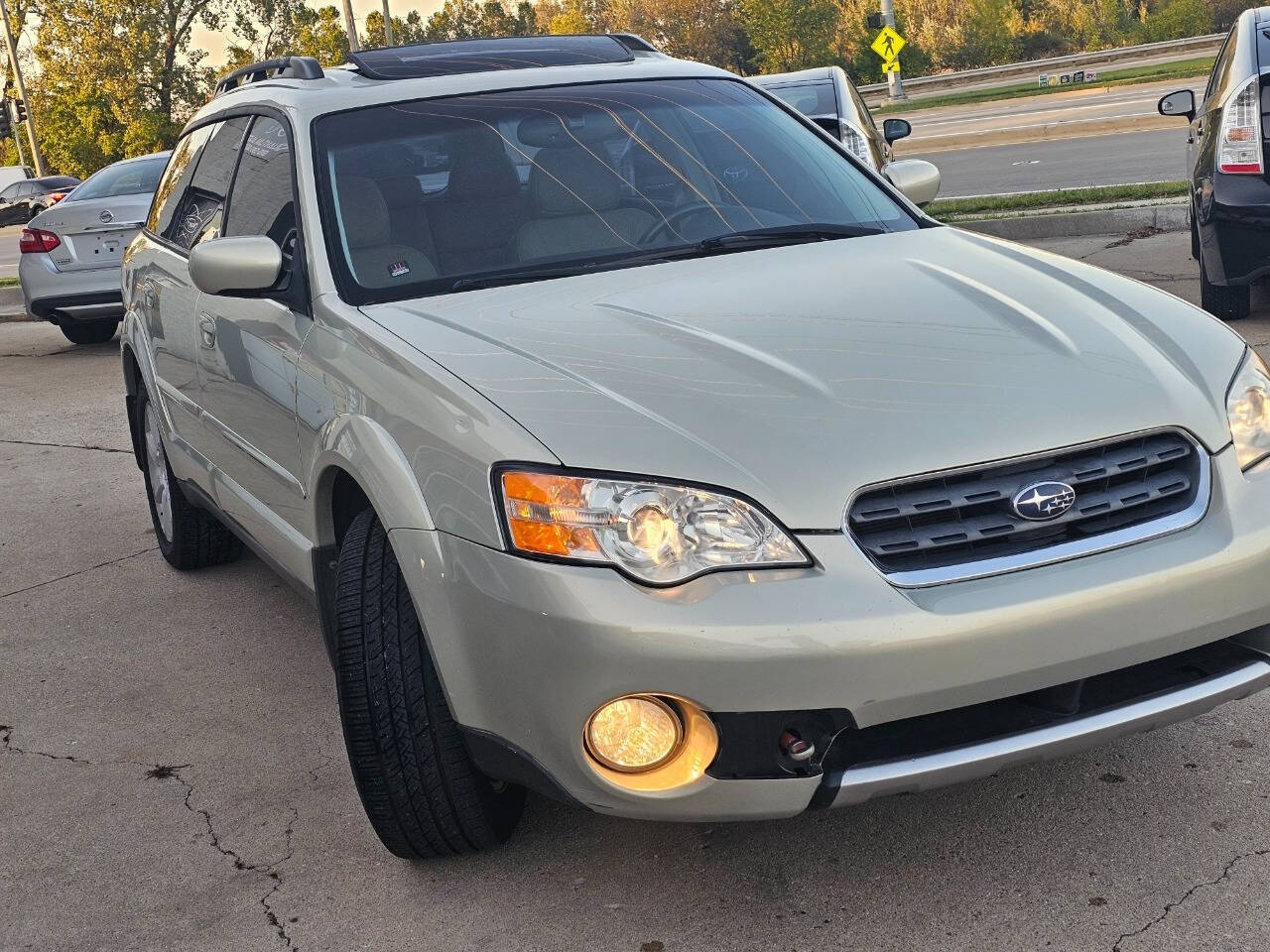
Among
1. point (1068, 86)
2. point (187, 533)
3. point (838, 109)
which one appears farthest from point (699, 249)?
point (1068, 86)

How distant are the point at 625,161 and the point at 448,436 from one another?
56.5 inches

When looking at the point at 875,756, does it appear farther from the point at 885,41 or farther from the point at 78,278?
the point at 885,41

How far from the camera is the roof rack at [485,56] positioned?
4188 mm

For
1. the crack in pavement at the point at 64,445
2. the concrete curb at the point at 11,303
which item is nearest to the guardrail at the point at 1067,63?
the concrete curb at the point at 11,303

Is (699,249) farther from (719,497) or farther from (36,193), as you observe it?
(36,193)

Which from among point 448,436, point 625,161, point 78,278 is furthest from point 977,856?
point 78,278

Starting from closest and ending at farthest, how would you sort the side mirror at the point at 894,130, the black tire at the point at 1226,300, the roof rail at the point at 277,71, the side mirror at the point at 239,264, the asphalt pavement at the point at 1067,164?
the side mirror at the point at 239,264 < the roof rail at the point at 277,71 < the black tire at the point at 1226,300 < the side mirror at the point at 894,130 < the asphalt pavement at the point at 1067,164

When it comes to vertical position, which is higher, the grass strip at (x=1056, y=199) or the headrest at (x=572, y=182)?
the headrest at (x=572, y=182)

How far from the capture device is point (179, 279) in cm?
461

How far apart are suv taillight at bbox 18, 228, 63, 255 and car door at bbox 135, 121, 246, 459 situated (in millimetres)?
6760

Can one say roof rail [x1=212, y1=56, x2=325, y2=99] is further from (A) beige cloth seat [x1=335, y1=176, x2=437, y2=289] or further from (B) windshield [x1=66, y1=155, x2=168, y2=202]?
(B) windshield [x1=66, y1=155, x2=168, y2=202]

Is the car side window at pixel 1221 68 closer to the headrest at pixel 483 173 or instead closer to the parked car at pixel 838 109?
the parked car at pixel 838 109

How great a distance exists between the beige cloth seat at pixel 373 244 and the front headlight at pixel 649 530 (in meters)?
1.14

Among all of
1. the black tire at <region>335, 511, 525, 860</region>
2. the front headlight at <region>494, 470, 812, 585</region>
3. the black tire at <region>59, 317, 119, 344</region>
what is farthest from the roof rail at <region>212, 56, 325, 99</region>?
the black tire at <region>59, 317, 119, 344</region>
